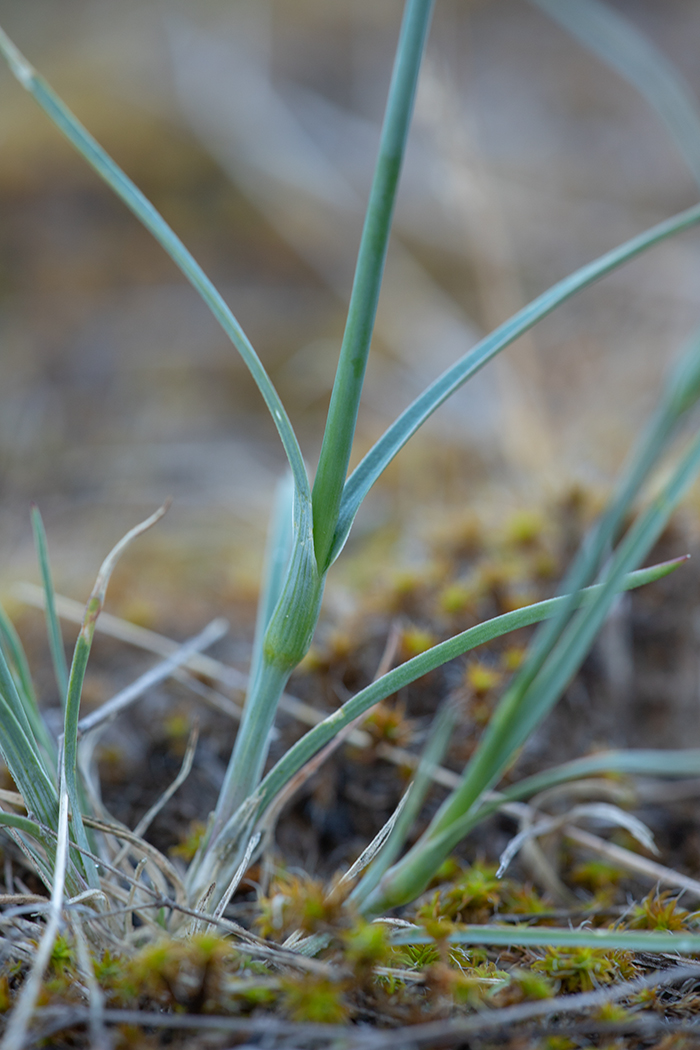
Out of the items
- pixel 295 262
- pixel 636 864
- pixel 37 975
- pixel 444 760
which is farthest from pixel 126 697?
pixel 295 262

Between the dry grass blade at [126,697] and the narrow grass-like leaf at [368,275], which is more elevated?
the narrow grass-like leaf at [368,275]

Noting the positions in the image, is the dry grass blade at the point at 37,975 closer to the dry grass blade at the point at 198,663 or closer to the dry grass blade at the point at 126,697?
the dry grass blade at the point at 126,697

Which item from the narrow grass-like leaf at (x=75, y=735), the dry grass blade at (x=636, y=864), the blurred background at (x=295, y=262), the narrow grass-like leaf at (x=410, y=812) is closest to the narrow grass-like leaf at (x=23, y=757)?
the narrow grass-like leaf at (x=75, y=735)

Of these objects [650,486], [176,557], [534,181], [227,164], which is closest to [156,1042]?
[650,486]

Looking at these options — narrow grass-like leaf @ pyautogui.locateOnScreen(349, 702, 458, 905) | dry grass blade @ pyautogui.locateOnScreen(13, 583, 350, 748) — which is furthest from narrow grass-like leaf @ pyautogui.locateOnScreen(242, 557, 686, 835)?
dry grass blade @ pyautogui.locateOnScreen(13, 583, 350, 748)

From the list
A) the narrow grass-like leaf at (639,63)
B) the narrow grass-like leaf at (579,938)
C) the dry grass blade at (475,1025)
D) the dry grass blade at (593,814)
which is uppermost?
the narrow grass-like leaf at (639,63)

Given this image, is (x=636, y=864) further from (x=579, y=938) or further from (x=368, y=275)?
(x=368, y=275)

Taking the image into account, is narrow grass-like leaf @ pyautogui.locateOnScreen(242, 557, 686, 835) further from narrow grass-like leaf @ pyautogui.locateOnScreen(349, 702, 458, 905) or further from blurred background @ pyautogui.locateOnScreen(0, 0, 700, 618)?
blurred background @ pyautogui.locateOnScreen(0, 0, 700, 618)
